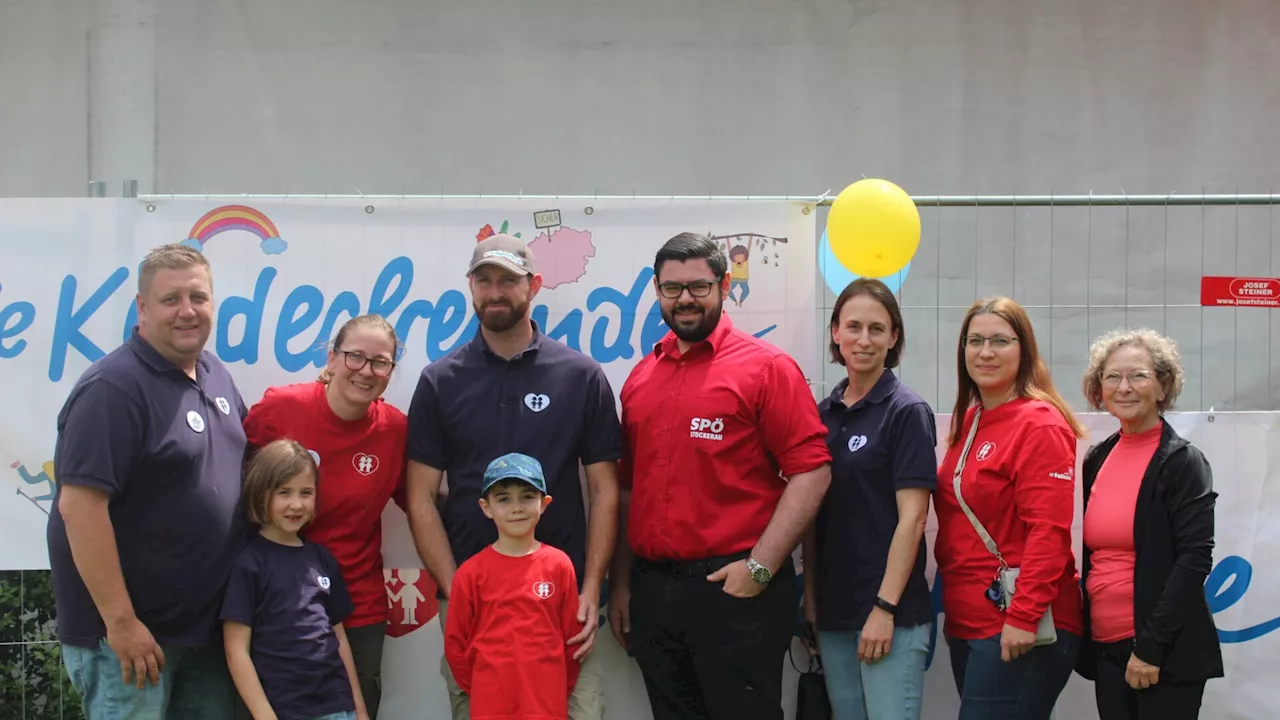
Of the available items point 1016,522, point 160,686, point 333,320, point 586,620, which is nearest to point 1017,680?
point 1016,522

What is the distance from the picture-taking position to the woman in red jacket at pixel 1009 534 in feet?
11.7

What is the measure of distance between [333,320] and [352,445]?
808 mm

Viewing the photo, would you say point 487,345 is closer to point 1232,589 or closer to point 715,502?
point 715,502

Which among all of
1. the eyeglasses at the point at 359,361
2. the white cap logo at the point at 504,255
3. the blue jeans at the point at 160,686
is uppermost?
the white cap logo at the point at 504,255

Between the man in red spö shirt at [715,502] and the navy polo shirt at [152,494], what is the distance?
1499 mm

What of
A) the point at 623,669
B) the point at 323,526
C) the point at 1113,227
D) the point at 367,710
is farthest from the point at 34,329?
the point at 1113,227

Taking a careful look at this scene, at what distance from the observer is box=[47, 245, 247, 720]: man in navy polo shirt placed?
3475 mm

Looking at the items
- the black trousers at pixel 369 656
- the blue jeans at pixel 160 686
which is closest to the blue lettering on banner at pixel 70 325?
the blue jeans at pixel 160 686

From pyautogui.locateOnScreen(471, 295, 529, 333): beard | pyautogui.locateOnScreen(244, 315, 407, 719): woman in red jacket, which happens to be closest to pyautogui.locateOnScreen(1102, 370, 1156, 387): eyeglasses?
pyautogui.locateOnScreen(471, 295, 529, 333): beard

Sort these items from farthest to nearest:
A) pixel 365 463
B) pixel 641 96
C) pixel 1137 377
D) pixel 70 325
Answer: pixel 641 96
pixel 70 325
pixel 365 463
pixel 1137 377

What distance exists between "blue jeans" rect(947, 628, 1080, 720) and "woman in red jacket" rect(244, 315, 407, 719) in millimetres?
2212

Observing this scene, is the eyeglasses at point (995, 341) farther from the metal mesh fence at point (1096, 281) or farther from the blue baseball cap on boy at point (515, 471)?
the metal mesh fence at point (1096, 281)

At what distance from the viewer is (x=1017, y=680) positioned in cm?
363

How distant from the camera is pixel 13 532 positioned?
463cm
